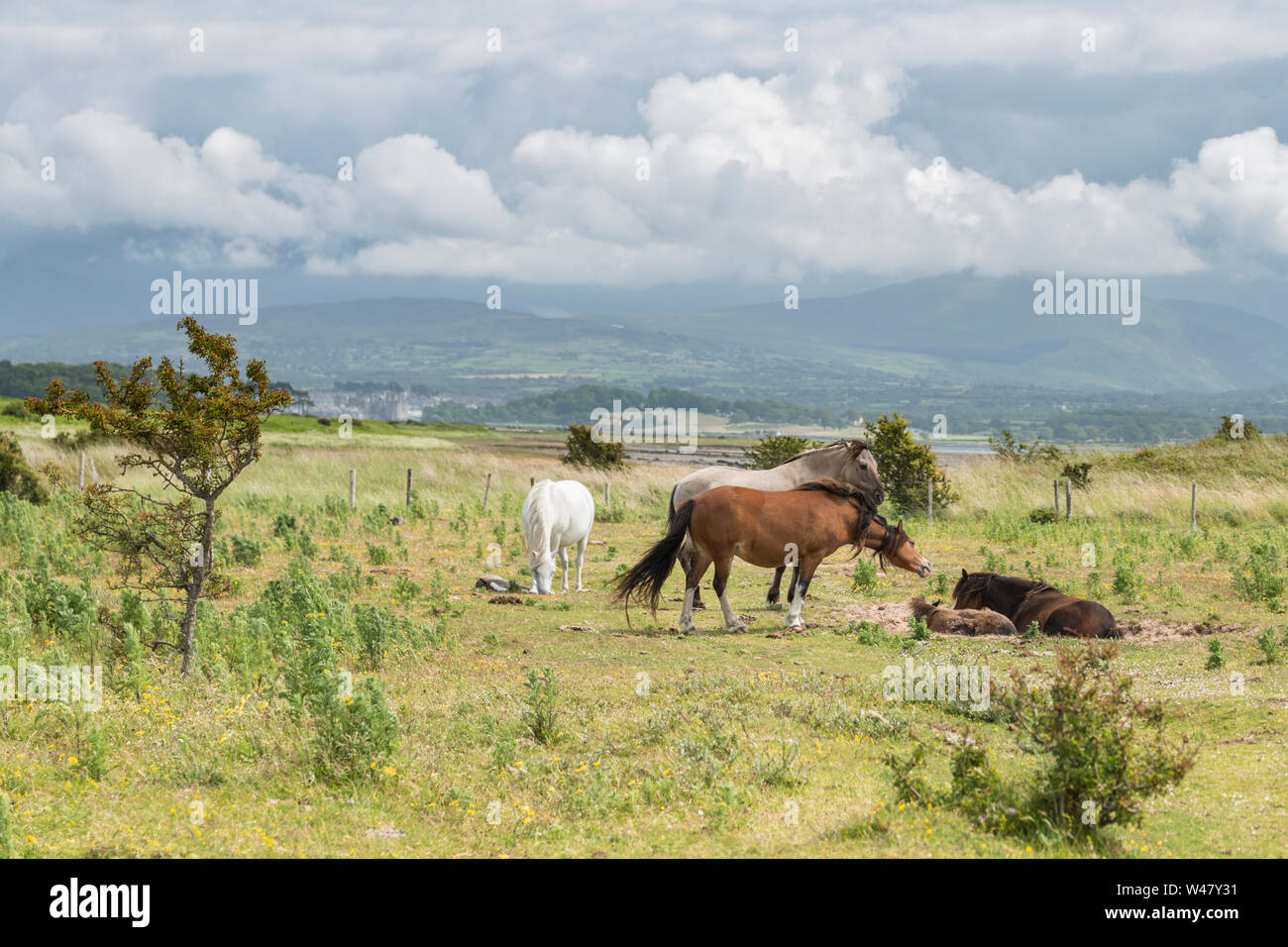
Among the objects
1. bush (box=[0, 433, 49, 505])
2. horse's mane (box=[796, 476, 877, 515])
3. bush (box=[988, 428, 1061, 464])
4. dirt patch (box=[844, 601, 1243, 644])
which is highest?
bush (box=[988, 428, 1061, 464])

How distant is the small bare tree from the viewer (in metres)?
10.6

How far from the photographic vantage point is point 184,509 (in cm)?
1142

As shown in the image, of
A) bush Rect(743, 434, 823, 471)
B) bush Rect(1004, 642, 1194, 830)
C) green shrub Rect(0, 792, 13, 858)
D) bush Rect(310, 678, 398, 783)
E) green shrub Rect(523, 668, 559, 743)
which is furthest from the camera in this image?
bush Rect(743, 434, 823, 471)

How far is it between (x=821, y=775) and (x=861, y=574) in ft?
35.5

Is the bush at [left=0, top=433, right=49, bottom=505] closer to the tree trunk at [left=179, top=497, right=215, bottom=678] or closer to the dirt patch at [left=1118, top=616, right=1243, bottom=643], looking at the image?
the tree trunk at [left=179, top=497, right=215, bottom=678]

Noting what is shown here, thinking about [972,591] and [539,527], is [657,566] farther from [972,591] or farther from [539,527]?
[972,591]

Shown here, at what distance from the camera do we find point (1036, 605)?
15.4 metres

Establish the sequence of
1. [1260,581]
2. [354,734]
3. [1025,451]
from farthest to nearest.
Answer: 1. [1025,451]
2. [1260,581]
3. [354,734]

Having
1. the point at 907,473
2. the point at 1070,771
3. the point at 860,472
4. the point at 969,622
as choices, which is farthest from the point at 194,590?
the point at 907,473

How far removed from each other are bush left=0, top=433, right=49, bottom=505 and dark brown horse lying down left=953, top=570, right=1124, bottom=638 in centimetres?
2461

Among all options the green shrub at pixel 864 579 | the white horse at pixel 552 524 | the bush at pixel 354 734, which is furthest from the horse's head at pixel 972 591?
the bush at pixel 354 734

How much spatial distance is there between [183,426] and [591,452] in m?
31.6

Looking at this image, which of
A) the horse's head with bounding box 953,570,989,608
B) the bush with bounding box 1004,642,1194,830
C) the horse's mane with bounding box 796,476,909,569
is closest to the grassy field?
the bush with bounding box 1004,642,1194,830

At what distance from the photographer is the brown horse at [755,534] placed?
15.2 m
